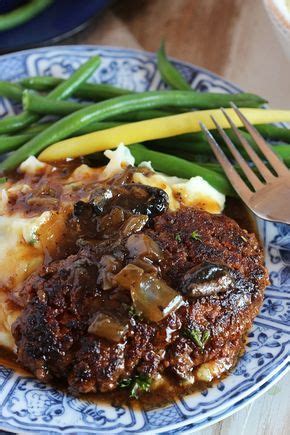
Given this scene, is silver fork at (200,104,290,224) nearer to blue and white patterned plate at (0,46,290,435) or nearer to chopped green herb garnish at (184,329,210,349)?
blue and white patterned plate at (0,46,290,435)

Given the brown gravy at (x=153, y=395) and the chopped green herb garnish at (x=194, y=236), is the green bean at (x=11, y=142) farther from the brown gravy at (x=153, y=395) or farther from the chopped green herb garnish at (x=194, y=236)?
the brown gravy at (x=153, y=395)

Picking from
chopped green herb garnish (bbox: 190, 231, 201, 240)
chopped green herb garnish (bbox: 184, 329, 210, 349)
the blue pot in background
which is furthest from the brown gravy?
the blue pot in background

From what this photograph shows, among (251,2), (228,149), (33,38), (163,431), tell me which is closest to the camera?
(163,431)

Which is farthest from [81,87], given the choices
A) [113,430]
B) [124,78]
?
[113,430]

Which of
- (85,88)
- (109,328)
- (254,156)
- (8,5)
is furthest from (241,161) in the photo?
(8,5)

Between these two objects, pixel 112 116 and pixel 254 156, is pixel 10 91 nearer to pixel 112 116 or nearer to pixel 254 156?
pixel 112 116

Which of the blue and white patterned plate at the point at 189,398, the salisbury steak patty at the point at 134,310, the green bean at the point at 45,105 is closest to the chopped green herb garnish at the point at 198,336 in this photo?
the salisbury steak patty at the point at 134,310

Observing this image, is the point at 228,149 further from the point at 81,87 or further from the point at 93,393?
the point at 93,393
